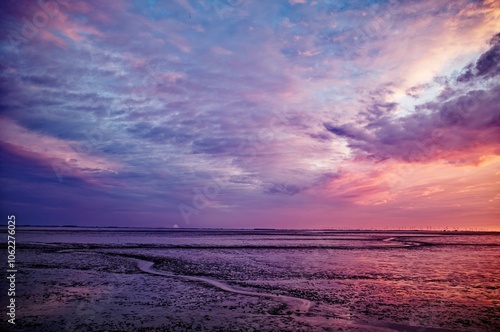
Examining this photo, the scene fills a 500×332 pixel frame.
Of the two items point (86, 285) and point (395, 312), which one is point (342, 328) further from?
point (86, 285)

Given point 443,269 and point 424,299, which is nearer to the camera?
point 424,299

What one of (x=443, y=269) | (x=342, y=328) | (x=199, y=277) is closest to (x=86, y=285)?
(x=199, y=277)

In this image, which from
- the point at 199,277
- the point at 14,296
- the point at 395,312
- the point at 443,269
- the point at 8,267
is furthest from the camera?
the point at 443,269

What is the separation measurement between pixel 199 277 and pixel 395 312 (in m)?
17.6

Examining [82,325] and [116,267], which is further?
[116,267]

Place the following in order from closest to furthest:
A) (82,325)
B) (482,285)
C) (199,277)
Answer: (82,325), (482,285), (199,277)

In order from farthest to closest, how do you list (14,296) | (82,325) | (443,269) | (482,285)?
1. (443,269)
2. (482,285)
3. (14,296)
4. (82,325)

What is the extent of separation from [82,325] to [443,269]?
3596cm

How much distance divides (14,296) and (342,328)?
63.7ft

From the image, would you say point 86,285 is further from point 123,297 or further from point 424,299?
point 424,299

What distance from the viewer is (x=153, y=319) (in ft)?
50.3

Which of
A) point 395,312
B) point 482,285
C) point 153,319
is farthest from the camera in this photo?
point 482,285

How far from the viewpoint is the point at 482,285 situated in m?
25.6

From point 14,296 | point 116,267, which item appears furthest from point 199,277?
point 14,296
